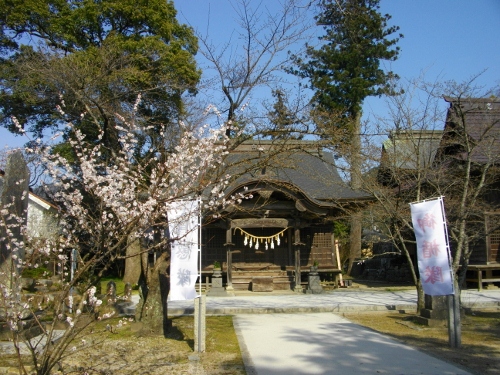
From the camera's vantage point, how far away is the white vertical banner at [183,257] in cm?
787

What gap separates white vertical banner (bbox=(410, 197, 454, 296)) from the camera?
7895mm

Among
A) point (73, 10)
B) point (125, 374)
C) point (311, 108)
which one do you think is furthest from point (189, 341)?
point (73, 10)

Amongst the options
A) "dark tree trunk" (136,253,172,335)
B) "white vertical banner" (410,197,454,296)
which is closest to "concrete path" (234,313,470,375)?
"white vertical banner" (410,197,454,296)

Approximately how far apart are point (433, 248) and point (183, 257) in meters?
4.28

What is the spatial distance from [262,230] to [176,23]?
9.49 meters

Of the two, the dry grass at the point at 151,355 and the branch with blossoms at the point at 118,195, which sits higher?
the branch with blossoms at the point at 118,195

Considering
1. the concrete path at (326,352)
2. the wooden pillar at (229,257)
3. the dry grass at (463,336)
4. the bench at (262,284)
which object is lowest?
the dry grass at (463,336)

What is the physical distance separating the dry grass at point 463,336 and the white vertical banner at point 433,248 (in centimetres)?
98

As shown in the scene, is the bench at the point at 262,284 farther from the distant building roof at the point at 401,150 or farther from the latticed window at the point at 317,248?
the distant building roof at the point at 401,150

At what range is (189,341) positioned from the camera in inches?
334

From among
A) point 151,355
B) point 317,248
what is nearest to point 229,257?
point 317,248

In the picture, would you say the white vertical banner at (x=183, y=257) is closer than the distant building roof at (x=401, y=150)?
Yes

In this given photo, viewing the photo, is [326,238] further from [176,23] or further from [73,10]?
[73,10]

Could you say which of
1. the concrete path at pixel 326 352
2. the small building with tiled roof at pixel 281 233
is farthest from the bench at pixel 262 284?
the concrete path at pixel 326 352
